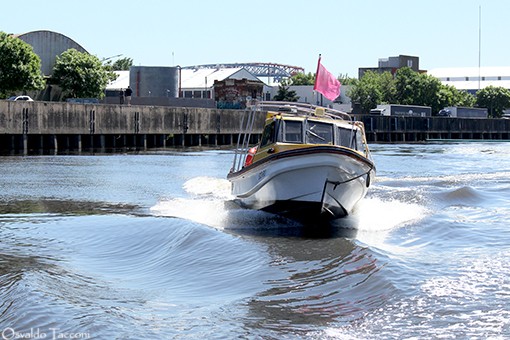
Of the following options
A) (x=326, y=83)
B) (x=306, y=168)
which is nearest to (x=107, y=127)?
(x=326, y=83)

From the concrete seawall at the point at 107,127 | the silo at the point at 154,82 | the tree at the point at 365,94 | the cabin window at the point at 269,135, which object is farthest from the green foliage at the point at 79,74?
the cabin window at the point at 269,135

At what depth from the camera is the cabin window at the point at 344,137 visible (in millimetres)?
19078

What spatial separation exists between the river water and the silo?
59.3 metres

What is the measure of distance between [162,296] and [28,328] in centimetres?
230

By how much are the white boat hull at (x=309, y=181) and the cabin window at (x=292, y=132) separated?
97 centimetres

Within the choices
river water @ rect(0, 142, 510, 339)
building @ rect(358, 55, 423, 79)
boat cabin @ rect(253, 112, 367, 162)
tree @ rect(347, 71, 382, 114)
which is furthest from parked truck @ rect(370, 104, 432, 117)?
boat cabin @ rect(253, 112, 367, 162)

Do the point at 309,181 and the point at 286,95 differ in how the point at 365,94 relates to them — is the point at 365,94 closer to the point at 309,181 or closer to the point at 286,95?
the point at 286,95

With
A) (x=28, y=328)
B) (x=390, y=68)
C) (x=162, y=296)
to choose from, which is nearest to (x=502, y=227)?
(x=162, y=296)

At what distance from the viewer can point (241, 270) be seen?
1298cm

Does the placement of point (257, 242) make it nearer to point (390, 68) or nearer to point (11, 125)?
point (11, 125)

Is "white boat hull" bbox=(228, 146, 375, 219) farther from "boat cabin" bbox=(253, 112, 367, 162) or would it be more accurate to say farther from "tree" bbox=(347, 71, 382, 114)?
"tree" bbox=(347, 71, 382, 114)

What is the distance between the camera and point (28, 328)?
8.98 meters

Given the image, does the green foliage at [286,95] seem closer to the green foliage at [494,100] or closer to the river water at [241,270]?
the green foliage at [494,100]

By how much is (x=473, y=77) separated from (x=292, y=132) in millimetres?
182781
